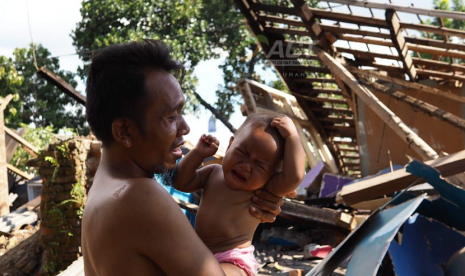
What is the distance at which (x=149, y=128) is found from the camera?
1.70 meters

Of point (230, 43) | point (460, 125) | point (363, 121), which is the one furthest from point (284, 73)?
point (230, 43)

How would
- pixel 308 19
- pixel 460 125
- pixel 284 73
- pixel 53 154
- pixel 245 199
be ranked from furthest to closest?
pixel 284 73, pixel 308 19, pixel 53 154, pixel 460 125, pixel 245 199

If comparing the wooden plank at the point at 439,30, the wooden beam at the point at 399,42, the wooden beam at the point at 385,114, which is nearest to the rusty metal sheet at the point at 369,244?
the wooden beam at the point at 385,114

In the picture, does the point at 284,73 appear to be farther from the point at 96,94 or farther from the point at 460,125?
the point at 96,94

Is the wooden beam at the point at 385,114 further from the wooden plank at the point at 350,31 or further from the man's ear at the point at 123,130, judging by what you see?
the man's ear at the point at 123,130

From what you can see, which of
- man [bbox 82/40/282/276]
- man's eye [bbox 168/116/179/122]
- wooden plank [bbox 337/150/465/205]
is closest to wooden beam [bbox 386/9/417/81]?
wooden plank [bbox 337/150/465/205]

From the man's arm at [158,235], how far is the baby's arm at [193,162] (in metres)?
0.90

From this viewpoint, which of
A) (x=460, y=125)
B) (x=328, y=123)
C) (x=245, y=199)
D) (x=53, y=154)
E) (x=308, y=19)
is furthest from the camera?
(x=328, y=123)

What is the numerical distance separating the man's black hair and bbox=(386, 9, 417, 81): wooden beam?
7.08 meters

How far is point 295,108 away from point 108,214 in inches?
474

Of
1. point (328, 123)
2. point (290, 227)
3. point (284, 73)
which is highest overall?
point (284, 73)

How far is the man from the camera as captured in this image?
5.14ft

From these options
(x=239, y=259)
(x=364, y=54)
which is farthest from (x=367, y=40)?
(x=239, y=259)

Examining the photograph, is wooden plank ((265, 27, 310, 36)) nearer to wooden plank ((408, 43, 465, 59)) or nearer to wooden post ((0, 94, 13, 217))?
wooden plank ((408, 43, 465, 59))
